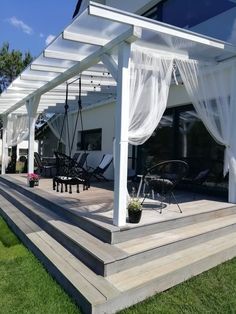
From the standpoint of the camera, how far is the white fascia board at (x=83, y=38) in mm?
4574

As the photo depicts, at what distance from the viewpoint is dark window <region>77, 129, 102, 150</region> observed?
11828 millimetres

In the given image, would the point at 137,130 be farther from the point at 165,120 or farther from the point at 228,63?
the point at 165,120

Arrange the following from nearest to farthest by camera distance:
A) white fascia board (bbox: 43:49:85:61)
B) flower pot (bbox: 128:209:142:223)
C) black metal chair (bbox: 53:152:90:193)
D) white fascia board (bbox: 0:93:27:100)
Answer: flower pot (bbox: 128:209:142:223)
white fascia board (bbox: 43:49:85:61)
black metal chair (bbox: 53:152:90:193)
white fascia board (bbox: 0:93:27:100)

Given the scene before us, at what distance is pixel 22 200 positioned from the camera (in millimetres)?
6984

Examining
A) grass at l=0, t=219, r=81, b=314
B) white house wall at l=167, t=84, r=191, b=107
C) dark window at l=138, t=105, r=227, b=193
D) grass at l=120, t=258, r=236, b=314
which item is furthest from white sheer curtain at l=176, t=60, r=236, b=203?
grass at l=0, t=219, r=81, b=314

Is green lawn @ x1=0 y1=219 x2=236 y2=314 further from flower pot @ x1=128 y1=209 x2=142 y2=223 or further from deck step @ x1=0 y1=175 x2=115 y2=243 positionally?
flower pot @ x1=128 y1=209 x2=142 y2=223

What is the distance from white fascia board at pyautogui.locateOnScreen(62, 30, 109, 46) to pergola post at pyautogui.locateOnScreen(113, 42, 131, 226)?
1.84 feet

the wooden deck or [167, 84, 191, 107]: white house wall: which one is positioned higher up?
[167, 84, 191, 107]: white house wall

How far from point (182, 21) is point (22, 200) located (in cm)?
577

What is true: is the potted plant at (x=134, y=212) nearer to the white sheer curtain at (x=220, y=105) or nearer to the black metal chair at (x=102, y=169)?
the white sheer curtain at (x=220, y=105)

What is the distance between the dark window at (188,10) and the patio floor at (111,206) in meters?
3.95

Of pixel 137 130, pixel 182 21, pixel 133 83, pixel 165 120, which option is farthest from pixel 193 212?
pixel 182 21

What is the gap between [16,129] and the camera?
12.2m

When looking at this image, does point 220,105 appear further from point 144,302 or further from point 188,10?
point 144,302
